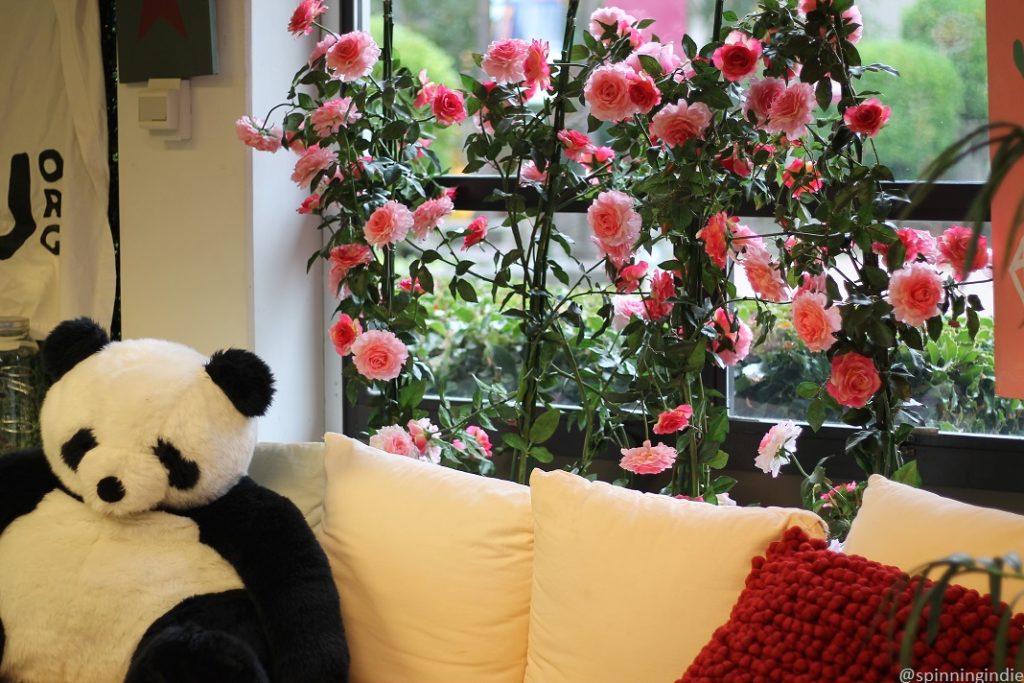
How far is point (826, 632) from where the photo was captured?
1.25 meters

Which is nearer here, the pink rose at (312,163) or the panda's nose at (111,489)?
the panda's nose at (111,489)

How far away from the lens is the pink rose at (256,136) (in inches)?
90.0

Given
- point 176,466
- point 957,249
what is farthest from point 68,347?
point 957,249

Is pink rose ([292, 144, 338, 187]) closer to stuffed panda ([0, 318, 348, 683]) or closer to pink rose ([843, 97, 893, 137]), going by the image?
Answer: stuffed panda ([0, 318, 348, 683])

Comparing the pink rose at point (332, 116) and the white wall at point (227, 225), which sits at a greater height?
the pink rose at point (332, 116)

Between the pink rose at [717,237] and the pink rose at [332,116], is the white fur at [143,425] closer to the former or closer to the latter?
the pink rose at [332,116]

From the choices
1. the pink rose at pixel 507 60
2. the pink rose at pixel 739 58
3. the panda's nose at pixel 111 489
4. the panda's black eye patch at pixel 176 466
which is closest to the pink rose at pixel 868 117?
the pink rose at pixel 739 58

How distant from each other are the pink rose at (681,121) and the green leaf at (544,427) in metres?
0.61

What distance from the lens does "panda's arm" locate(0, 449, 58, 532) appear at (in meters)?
1.82

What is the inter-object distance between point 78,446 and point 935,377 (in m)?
1.54

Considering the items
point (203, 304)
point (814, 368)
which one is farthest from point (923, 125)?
point (203, 304)

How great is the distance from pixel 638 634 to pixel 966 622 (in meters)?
0.45

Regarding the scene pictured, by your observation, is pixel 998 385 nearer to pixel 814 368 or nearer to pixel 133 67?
pixel 814 368

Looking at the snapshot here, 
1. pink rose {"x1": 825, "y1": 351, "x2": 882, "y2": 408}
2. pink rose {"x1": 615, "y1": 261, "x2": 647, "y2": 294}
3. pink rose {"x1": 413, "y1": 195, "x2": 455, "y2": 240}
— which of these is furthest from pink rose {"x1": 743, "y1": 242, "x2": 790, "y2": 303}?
pink rose {"x1": 413, "y1": 195, "x2": 455, "y2": 240}
